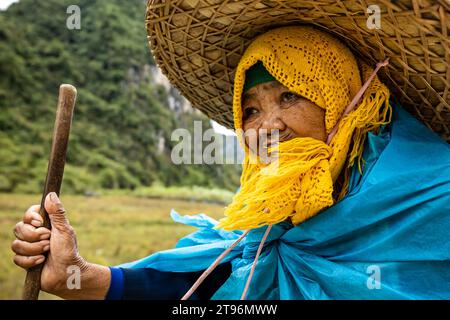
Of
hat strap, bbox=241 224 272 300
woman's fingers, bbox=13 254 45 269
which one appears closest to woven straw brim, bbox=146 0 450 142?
hat strap, bbox=241 224 272 300

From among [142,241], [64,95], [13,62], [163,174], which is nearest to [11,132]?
[13,62]

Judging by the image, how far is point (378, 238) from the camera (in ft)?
5.34

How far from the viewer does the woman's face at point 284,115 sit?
182 centimetres

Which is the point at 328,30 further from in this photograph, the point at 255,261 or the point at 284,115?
the point at 255,261

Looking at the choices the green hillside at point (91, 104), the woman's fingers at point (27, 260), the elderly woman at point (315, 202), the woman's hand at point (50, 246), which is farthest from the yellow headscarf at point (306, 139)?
the green hillside at point (91, 104)

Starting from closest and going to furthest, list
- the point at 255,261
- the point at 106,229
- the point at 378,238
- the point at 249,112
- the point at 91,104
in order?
the point at 378,238 < the point at 255,261 < the point at 249,112 < the point at 106,229 < the point at 91,104

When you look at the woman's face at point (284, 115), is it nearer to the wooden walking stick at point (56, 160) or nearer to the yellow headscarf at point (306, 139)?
the yellow headscarf at point (306, 139)

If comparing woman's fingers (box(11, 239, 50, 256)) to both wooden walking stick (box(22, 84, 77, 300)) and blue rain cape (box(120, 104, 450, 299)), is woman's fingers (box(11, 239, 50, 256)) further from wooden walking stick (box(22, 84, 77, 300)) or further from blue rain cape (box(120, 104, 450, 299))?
blue rain cape (box(120, 104, 450, 299))

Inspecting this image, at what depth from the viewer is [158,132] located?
2228 cm

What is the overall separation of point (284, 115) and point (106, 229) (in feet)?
35.8

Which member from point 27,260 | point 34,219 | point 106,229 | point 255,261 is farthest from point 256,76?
point 106,229

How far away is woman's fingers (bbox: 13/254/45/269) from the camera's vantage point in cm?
166

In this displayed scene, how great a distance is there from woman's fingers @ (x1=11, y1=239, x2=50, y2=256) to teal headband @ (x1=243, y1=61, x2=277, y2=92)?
107 centimetres
